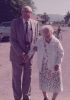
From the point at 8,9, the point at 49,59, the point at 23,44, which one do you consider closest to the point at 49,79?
the point at 49,59

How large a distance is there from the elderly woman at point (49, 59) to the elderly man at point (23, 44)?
21cm

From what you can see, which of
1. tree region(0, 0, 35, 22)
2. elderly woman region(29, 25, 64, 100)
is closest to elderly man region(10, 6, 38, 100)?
elderly woman region(29, 25, 64, 100)

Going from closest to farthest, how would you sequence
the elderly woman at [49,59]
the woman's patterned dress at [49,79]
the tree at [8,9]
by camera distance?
1. the elderly woman at [49,59]
2. the woman's patterned dress at [49,79]
3. the tree at [8,9]

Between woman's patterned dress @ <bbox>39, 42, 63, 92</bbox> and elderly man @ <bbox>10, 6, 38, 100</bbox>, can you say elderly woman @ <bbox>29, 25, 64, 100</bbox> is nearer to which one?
woman's patterned dress @ <bbox>39, 42, 63, 92</bbox>

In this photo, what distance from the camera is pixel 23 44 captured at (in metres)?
8.22

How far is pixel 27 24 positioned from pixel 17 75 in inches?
41.0

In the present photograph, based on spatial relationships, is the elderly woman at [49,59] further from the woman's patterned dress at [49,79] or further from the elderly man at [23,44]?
the elderly man at [23,44]

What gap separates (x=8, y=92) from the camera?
1041 cm

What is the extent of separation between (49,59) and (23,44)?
59cm

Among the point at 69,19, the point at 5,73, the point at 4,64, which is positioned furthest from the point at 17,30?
the point at 69,19

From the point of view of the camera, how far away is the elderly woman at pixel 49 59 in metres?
8.08

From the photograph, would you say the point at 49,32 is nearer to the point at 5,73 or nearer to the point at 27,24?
the point at 27,24

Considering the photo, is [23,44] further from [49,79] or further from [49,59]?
[49,79]

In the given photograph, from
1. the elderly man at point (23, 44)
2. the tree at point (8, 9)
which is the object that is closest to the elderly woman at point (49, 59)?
the elderly man at point (23, 44)
